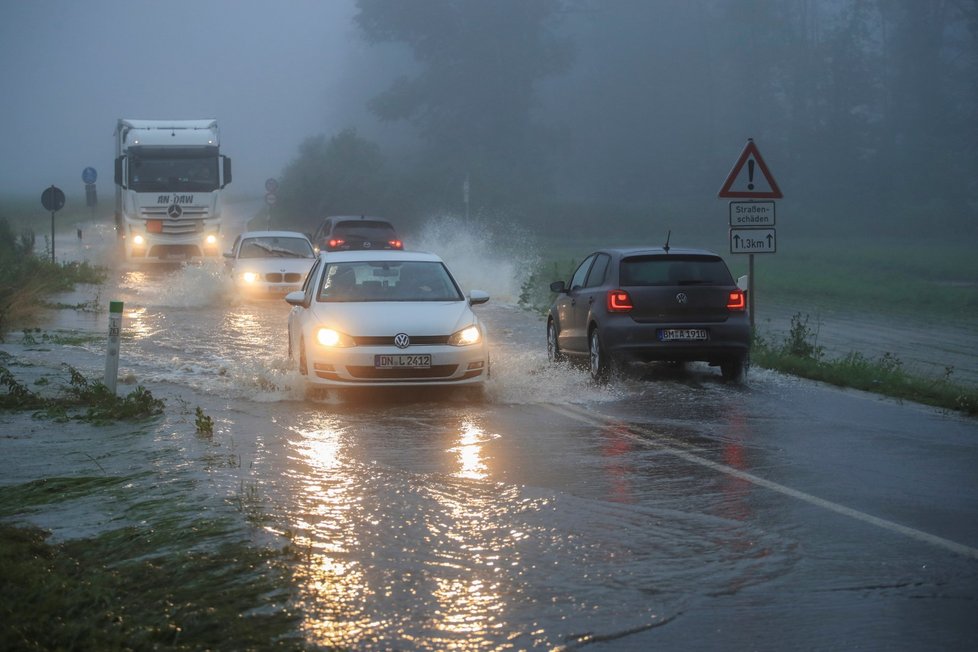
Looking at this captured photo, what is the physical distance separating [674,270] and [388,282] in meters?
3.29

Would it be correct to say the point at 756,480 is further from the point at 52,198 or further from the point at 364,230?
the point at 52,198

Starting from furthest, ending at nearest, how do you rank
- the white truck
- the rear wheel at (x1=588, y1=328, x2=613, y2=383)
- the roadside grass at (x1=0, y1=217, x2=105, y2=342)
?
the white truck
the roadside grass at (x1=0, y1=217, x2=105, y2=342)
the rear wheel at (x1=588, y1=328, x2=613, y2=383)

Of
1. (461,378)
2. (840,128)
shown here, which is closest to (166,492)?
(461,378)

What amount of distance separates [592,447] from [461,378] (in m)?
3.01

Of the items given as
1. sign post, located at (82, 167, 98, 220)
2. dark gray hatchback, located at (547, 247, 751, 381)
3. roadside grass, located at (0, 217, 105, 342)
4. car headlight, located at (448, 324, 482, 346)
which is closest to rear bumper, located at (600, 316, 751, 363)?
dark gray hatchback, located at (547, 247, 751, 381)

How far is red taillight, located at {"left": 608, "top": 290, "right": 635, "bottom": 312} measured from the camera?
15.5 m

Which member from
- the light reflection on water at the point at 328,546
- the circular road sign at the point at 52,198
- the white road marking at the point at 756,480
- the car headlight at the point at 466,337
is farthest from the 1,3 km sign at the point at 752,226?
the circular road sign at the point at 52,198

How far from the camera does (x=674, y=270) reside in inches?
625

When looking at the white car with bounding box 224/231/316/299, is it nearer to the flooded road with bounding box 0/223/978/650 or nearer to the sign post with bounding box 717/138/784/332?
the sign post with bounding box 717/138/784/332

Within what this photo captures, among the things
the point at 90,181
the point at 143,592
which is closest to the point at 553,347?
the point at 143,592

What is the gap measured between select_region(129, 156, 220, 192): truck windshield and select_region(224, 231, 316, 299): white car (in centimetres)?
900

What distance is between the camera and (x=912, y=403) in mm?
14156

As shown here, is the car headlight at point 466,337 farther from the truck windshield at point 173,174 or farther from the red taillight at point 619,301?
the truck windshield at point 173,174

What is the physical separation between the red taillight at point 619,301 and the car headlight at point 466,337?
230cm
